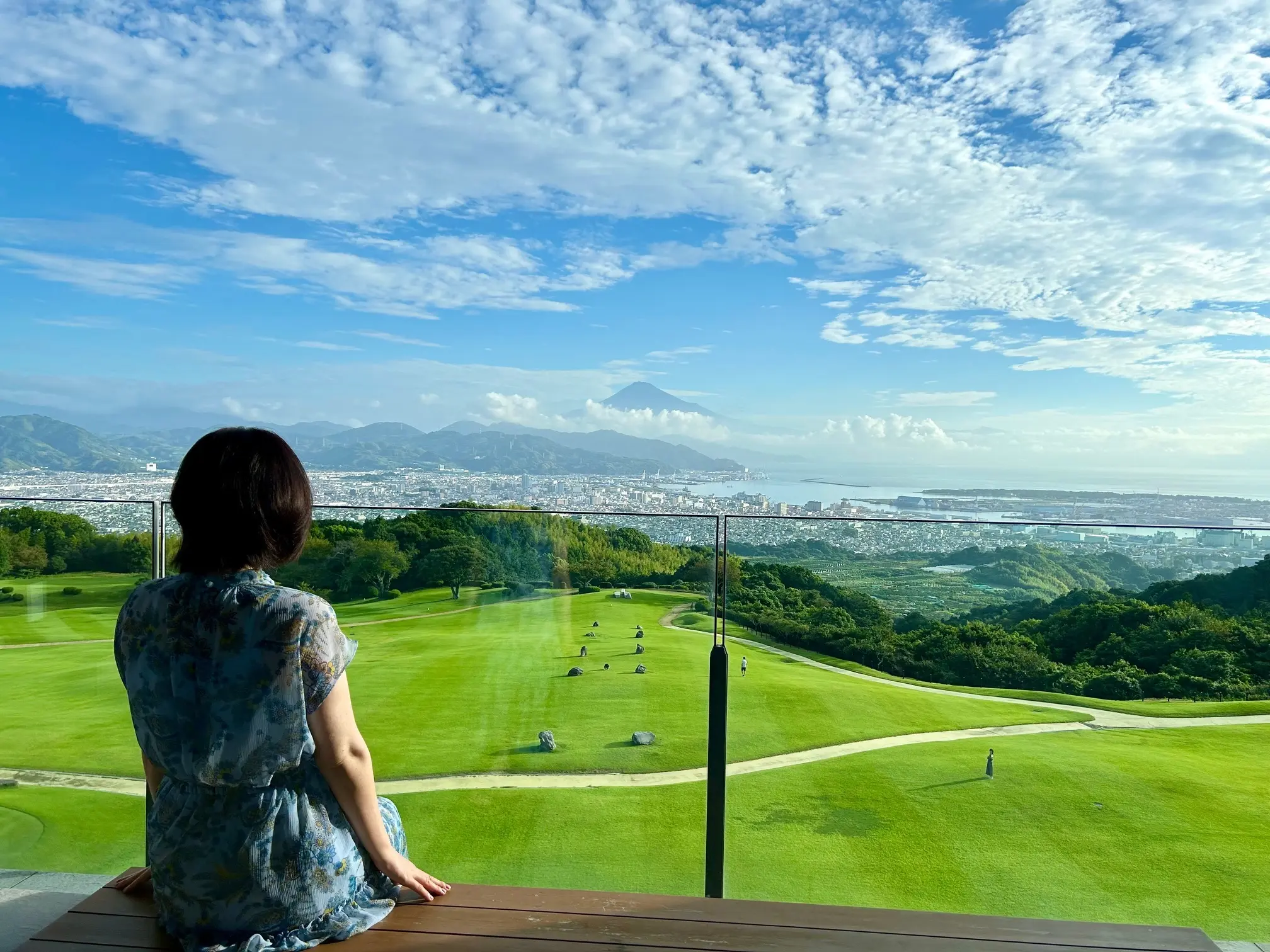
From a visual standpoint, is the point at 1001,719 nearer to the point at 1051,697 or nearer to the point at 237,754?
the point at 1051,697

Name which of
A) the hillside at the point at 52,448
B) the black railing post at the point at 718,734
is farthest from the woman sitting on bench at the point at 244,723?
the hillside at the point at 52,448

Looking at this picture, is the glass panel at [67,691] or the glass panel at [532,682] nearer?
the glass panel at [532,682]

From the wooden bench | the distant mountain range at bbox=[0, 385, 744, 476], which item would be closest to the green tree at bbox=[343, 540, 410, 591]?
the wooden bench

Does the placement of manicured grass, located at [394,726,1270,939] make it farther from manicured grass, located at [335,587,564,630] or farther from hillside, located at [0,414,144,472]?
hillside, located at [0,414,144,472]

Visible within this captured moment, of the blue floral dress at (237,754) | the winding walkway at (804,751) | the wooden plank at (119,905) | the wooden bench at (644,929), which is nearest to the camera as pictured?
the blue floral dress at (237,754)

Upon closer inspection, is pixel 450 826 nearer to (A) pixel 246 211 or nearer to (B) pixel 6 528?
→ (B) pixel 6 528

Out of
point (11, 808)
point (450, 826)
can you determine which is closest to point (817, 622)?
point (450, 826)

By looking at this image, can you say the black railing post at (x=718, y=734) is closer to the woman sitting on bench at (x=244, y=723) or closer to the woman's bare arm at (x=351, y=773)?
the woman's bare arm at (x=351, y=773)
